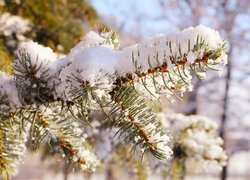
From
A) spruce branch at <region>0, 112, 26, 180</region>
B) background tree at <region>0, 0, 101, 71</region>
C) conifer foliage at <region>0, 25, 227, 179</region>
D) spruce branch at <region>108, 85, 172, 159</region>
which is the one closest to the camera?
conifer foliage at <region>0, 25, 227, 179</region>

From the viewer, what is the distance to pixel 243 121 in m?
9.55

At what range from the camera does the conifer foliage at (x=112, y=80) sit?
0.77m

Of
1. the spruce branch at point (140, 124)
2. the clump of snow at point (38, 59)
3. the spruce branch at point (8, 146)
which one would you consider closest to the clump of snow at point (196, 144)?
the spruce branch at point (8, 146)

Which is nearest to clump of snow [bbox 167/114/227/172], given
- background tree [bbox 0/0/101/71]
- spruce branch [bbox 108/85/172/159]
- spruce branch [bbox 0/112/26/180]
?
background tree [bbox 0/0/101/71]

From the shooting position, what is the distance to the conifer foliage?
77 cm

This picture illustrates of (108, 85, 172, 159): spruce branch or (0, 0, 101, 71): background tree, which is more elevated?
(0, 0, 101, 71): background tree

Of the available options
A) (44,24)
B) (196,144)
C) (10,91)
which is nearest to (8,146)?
(10,91)

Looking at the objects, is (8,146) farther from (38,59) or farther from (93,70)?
(93,70)

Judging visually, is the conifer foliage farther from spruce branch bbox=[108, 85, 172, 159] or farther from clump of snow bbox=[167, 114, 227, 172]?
clump of snow bbox=[167, 114, 227, 172]

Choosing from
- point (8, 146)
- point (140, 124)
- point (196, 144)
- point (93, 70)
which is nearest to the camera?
point (93, 70)

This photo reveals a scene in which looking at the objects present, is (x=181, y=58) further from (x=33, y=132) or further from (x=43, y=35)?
(x=43, y=35)

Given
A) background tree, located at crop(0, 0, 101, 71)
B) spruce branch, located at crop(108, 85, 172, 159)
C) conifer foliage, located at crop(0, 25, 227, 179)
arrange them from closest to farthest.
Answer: conifer foliage, located at crop(0, 25, 227, 179) → spruce branch, located at crop(108, 85, 172, 159) → background tree, located at crop(0, 0, 101, 71)

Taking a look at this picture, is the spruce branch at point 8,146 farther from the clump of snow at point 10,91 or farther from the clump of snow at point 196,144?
the clump of snow at point 196,144

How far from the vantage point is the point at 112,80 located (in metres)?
0.80
